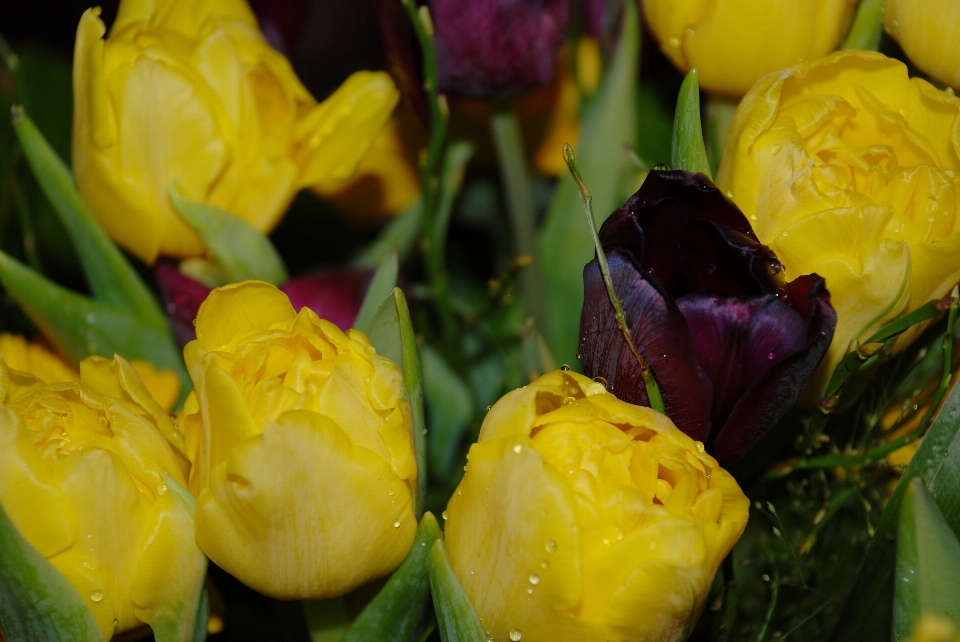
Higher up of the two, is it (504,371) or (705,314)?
(705,314)

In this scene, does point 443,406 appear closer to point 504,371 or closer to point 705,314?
point 504,371

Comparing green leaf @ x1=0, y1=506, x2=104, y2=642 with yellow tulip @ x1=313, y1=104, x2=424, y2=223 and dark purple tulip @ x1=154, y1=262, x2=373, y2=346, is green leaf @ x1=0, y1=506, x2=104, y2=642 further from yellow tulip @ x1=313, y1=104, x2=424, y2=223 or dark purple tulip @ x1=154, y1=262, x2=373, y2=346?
yellow tulip @ x1=313, y1=104, x2=424, y2=223

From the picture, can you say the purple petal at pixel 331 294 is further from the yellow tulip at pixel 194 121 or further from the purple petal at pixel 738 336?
the purple petal at pixel 738 336

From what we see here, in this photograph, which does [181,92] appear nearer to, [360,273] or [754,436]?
[360,273]

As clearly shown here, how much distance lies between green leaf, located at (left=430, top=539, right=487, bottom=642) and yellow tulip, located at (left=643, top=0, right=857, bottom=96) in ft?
0.83

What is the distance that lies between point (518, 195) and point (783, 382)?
29cm

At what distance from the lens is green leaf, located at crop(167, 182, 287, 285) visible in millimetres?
469

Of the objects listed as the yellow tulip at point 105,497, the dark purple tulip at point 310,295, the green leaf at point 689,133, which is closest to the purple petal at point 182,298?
the dark purple tulip at point 310,295

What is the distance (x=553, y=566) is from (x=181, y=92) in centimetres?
30

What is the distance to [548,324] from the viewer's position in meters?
0.61

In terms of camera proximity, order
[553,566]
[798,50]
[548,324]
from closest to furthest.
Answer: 1. [553,566]
2. [798,50]
3. [548,324]

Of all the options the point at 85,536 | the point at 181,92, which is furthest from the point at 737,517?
the point at 181,92

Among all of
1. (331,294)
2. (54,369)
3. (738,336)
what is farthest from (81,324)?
(738,336)

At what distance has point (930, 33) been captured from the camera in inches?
16.2
